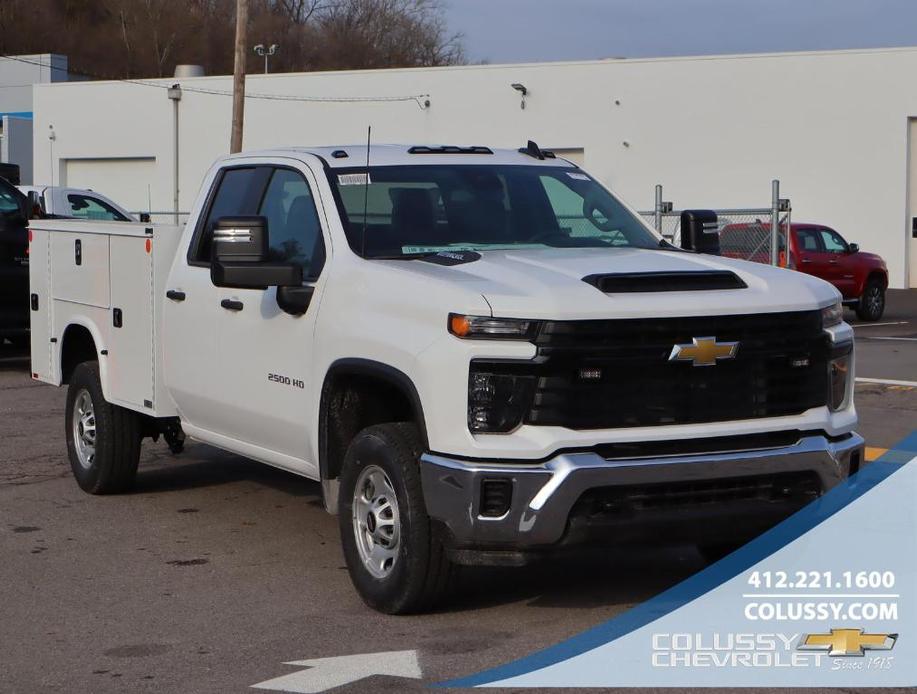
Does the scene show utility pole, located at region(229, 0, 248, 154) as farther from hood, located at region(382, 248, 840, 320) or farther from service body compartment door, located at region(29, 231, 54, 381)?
hood, located at region(382, 248, 840, 320)

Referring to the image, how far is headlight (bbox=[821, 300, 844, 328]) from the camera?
6164 millimetres

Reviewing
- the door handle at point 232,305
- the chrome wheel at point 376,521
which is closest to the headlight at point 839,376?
the chrome wheel at point 376,521

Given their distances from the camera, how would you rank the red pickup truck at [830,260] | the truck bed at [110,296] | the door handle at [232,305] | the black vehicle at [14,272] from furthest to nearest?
the red pickup truck at [830,260]
the black vehicle at [14,272]
the truck bed at [110,296]
the door handle at [232,305]

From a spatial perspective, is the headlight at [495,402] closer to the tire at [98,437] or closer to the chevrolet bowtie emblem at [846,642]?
the chevrolet bowtie emblem at [846,642]

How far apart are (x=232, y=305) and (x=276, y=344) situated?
1.55ft

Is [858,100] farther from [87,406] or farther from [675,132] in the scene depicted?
[87,406]

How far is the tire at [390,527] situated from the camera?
589 cm

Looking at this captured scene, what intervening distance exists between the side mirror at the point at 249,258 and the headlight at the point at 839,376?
7.93 ft

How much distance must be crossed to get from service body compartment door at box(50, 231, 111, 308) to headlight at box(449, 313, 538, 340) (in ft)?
12.0

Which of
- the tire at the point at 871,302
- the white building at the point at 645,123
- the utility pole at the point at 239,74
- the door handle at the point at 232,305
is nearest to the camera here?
the door handle at the point at 232,305

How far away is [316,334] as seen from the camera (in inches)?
262

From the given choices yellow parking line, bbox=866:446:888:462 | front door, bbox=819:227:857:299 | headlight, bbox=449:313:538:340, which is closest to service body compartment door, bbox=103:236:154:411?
headlight, bbox=449:313:538:340

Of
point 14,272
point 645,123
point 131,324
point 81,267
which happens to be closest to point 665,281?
point 131,324

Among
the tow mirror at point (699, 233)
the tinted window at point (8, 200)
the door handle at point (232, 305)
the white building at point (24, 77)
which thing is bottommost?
the door handle at point (232, 305)
